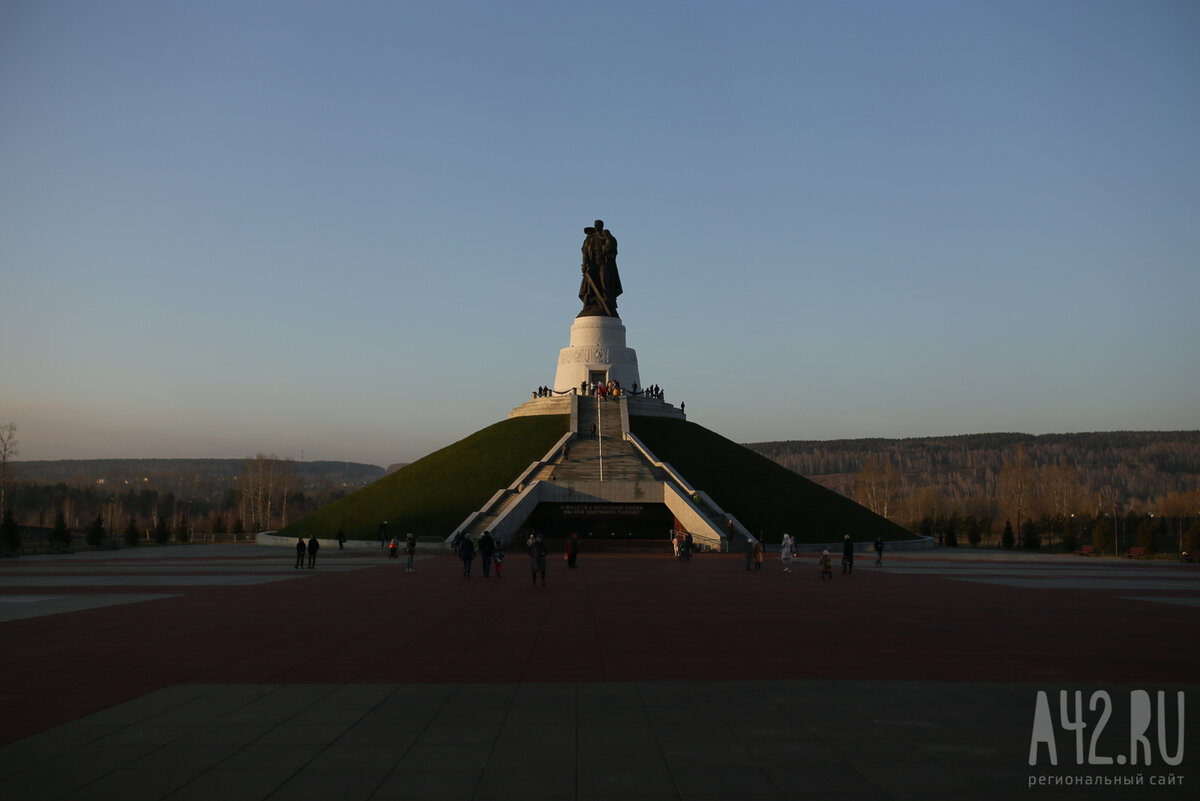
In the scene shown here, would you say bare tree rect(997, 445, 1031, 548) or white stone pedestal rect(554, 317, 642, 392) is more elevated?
white stone pedestal rect(554, 317, 642, 392)

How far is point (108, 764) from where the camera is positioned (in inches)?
323

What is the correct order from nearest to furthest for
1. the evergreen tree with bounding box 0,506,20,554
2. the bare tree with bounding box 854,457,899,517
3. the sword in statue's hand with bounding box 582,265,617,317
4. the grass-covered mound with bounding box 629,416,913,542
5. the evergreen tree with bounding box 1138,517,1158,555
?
the evergreen tree with bounding box 0,506,20,554, the evergreen tree with bounding box 1138,517,1158,555, the grass-covered mound with bounding box 629,416,913,542, the sword in statue's hand with bounding box 582,265,617,317, the bare tree with bounding box 854,457,899,517

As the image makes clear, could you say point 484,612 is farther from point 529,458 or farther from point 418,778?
point 529,458

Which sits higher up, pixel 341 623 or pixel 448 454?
pixel 448 454

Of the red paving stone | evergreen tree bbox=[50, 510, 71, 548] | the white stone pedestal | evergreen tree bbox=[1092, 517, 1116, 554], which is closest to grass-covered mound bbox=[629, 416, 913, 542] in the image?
the white stone pedestal

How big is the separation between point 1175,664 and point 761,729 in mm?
7515

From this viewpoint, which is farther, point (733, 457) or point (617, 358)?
point (617, 358)

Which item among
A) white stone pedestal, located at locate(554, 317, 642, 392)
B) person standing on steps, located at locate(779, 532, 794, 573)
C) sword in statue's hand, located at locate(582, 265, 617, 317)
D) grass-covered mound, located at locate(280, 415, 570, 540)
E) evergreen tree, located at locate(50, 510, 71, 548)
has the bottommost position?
evergreen tree, located at locate(50, 510, 71, 548)

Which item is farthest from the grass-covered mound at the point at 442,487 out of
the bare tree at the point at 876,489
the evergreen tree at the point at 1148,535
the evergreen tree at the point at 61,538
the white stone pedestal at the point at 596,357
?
the bare tree at the point at 876,489

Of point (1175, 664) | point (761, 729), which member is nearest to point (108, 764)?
point (761, 729)

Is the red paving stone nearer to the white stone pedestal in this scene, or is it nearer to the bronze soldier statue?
the white stone pedestal

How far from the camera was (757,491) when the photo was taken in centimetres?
6088

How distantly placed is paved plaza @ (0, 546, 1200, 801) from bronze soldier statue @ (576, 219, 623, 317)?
55143 mm

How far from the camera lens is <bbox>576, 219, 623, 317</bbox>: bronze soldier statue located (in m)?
76.6
